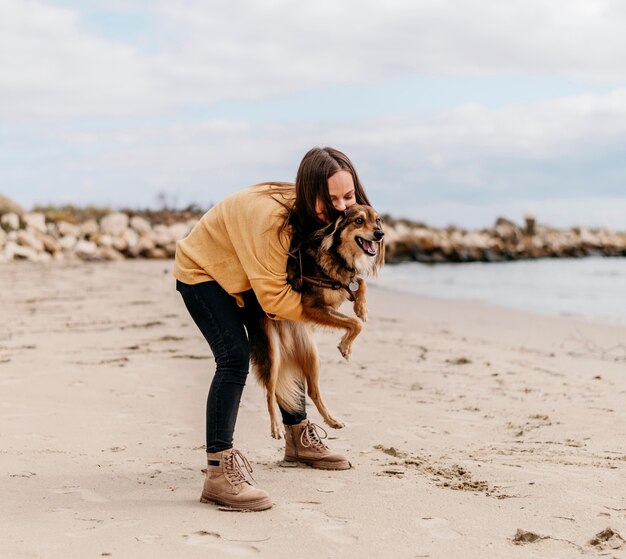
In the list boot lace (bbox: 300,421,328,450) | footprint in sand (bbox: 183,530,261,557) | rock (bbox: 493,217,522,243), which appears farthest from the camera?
rock (bbox: 493,217,522,243)

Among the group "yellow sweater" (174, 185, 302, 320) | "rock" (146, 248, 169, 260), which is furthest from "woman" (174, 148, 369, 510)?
"rock" (146, 248, 169, 260)

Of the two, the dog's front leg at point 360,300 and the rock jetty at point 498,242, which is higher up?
the rock jetty at point 498,242

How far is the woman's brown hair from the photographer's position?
12.4 feet

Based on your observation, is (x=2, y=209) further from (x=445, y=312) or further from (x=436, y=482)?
(x=436, y=482)

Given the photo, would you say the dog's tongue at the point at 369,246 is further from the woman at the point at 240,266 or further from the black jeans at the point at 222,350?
the black jeans at the point at 222,350

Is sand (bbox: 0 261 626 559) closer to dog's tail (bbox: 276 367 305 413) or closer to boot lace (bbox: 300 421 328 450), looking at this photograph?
boot lace (bbox: 300 421 328 450)

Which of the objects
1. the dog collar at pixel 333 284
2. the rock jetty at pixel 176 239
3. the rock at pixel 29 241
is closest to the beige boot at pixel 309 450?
the dog collar at pixel 333 284

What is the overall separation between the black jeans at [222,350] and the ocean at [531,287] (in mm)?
7976

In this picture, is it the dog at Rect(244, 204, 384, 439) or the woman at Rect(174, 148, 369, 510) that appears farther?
the dog at Rect(244, 204, 384, 439)

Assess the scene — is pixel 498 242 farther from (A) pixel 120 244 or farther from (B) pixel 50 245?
(B) pixel 50 245

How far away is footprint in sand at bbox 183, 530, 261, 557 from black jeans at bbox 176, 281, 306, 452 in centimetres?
60

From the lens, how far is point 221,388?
396cm

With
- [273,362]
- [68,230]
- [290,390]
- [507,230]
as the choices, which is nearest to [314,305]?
[273,362]

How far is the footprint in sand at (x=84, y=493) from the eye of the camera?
397cm
